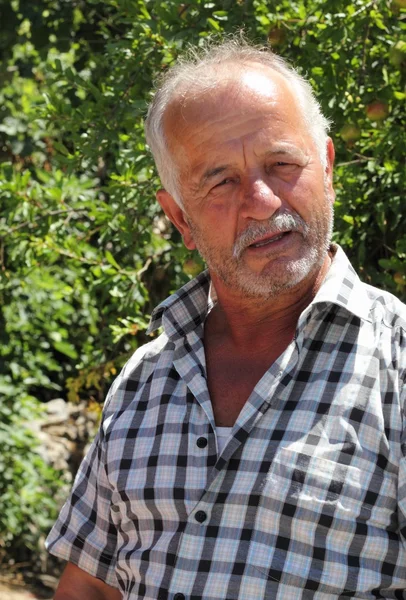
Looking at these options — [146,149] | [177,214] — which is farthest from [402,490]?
[146,149]

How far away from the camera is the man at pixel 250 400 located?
1.73 m

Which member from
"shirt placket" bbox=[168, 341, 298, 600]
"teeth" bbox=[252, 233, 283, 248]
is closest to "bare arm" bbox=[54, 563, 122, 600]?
"shirt placket" bbox=[168, 341, 298, 600]

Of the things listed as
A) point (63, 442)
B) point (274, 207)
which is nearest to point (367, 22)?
point (274, 207)

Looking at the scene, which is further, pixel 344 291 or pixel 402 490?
pixel 344 291

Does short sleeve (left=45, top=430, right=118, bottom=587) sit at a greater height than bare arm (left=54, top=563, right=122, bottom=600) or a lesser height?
greater

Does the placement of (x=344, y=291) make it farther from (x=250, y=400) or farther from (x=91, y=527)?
(x=91, y=527)

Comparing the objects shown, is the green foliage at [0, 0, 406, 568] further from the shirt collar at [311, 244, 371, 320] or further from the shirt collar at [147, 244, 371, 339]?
the shirt collar at [311, 244, 371, 320]

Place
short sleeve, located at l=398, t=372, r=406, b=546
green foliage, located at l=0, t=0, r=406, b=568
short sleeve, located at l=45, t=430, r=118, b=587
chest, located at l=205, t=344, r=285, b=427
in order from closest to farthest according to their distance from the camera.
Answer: short sleeve, located at l=398, t=372, r=406, b=546
chest, located at l=205, t=344, r=285, b=427
short sleeve, located at l=45, t=430, r=118, b=587
green foliage, located at l=0, t=0, r=406, b=568

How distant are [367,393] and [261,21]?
1.39 meters

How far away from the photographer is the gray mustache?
192 cm

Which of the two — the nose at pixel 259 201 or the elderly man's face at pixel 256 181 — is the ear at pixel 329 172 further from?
the nose at pixel 259 201

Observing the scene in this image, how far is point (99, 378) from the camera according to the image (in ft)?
11.2

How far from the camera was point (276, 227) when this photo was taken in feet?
6.30

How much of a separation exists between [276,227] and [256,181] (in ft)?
0.36
